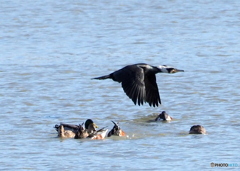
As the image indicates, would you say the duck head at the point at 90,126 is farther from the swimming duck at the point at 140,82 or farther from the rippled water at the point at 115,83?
the swimming duck at the point at 140,82

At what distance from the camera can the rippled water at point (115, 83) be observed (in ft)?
34.7

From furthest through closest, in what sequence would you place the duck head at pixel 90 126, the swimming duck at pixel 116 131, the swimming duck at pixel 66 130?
the duck head at pixel 90 126 → the swimming duck at pixel 116 131 → the swimming duck at pixel 66 130

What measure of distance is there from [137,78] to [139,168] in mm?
3326

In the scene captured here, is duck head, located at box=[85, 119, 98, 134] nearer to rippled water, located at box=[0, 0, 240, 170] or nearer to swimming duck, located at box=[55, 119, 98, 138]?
swimming duck, located at box=[55, 119, 98, 138]

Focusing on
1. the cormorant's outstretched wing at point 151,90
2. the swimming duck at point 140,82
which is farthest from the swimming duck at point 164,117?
the cormorant's outstretched wing at point 151,90

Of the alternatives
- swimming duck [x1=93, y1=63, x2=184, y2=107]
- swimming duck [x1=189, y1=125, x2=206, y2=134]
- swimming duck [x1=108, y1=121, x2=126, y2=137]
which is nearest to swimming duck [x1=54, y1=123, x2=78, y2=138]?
swimming duck [x1=108, y1=121, x2=126, y2=137]

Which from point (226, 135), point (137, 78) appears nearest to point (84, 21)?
point (137, 78)

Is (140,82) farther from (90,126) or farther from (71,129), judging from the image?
A: (71,129)

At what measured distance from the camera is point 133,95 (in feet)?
42.2

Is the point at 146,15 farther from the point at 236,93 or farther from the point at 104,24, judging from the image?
the point at 236,93

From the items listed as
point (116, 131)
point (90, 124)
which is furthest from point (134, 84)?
point (116, 131)

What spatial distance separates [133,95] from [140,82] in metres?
0.22

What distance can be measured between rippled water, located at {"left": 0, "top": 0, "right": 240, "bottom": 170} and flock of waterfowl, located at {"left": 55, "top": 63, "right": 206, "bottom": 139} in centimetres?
14

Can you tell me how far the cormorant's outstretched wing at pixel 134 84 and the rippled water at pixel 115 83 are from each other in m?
0.38
